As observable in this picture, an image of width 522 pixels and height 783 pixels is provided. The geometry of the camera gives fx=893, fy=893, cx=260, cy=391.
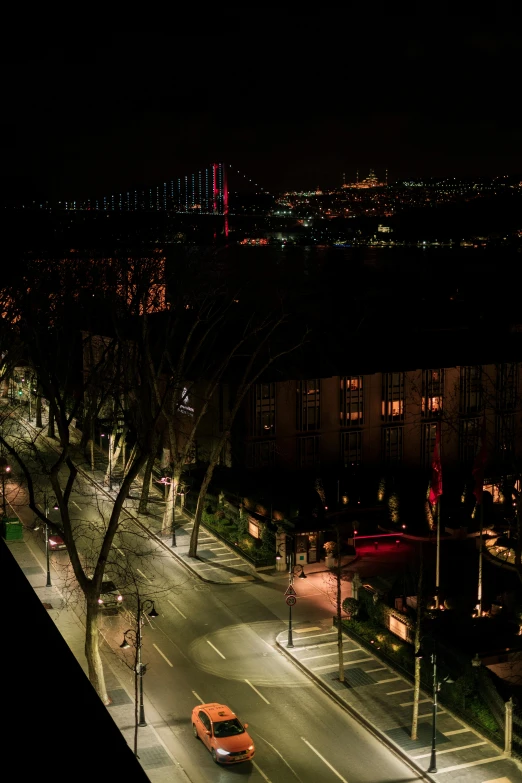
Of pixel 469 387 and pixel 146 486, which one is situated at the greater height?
pixel 469 387

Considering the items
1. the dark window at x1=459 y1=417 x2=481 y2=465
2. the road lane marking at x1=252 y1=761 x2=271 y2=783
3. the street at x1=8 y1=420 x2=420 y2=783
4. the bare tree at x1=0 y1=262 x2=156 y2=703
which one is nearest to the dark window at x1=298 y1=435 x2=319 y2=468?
the dark window at x1=459 y1=417 x2=481 y2=465

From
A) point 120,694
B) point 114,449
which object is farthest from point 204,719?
point 114,449

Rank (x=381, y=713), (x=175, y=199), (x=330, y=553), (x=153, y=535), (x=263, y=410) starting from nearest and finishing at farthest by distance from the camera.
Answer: (x=381, y=713) < (x=330, y=553) < (x=153, y=535) < (x=263, y=410) < (x=175, y=199)

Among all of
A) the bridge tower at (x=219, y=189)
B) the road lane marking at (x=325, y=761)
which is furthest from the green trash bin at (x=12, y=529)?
Answer: the bridge tower at (x=219, y=189)

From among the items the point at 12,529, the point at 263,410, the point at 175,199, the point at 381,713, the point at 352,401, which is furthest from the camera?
the point at 175,199

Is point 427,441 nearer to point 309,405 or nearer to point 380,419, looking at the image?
point 380,419

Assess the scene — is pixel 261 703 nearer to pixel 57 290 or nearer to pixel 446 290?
pixel 57 290

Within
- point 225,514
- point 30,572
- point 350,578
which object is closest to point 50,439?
point 225,514
